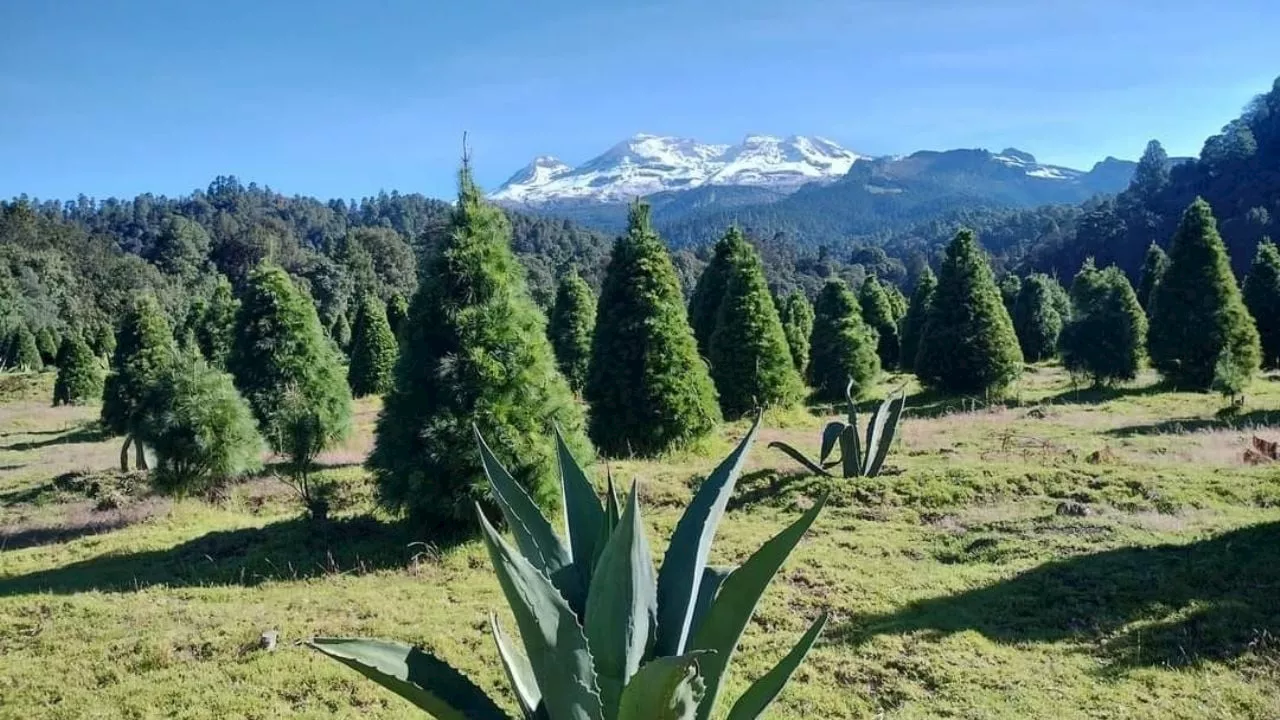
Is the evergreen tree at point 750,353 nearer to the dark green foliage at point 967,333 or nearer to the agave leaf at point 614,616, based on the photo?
the dark green foliage at point 967,333

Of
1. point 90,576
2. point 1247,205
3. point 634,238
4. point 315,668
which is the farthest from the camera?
point 1247,205

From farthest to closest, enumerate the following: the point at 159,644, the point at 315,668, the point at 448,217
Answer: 1. the point at 448,217
2. the point at 159,644
3. the point at 315,668

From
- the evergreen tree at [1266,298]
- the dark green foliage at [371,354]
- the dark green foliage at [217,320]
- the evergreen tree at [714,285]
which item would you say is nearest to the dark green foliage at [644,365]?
the evergreen tree at [714,285]

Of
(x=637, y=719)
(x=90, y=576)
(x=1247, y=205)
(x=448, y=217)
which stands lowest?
(x=90, y=576)

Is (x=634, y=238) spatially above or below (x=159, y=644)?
above

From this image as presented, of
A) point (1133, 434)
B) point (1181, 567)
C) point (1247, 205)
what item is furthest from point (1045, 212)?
point (1181, 567)

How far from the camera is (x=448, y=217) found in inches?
415

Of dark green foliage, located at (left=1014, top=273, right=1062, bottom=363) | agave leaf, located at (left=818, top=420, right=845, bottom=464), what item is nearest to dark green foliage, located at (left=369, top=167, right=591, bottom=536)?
agave leaf, located at (left=818, top=420, right=845, bottom=464)

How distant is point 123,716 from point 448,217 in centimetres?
691

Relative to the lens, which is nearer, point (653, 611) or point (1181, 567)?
point (653, 611)

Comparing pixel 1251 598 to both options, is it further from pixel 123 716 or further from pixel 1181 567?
pixel 123 716

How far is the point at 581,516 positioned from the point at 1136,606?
21.4 ft

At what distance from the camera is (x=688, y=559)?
2871 millimetres

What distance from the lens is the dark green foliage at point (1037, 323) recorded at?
42188 millimetres
